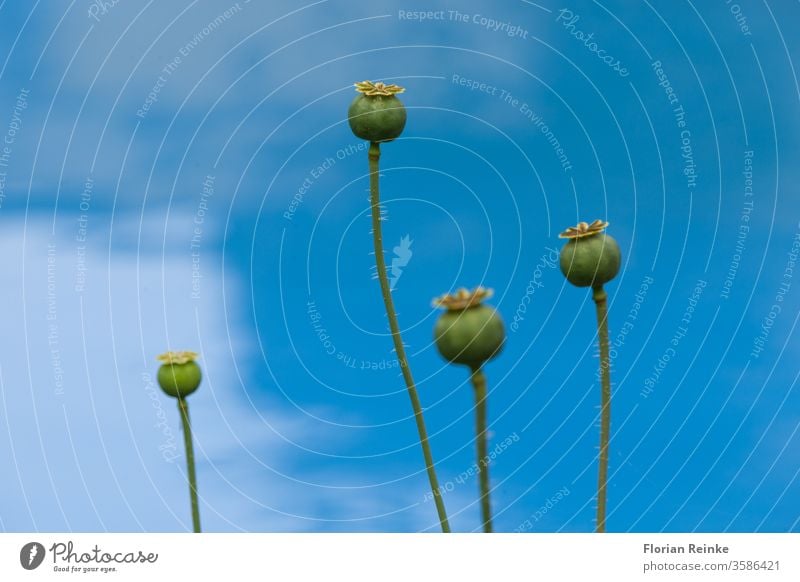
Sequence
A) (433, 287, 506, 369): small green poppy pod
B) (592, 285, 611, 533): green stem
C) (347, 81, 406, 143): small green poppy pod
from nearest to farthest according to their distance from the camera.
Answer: (433, 287, 506, 369): small green poppy pod
(592, 285, 611, 533): green stem
(347, 81, 406, 143): small green poppy pod

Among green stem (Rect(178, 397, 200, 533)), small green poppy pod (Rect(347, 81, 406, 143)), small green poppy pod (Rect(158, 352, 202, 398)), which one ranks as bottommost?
green stem (Rect(178, 397, 200, 533))

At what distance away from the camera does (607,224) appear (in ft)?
13.4
